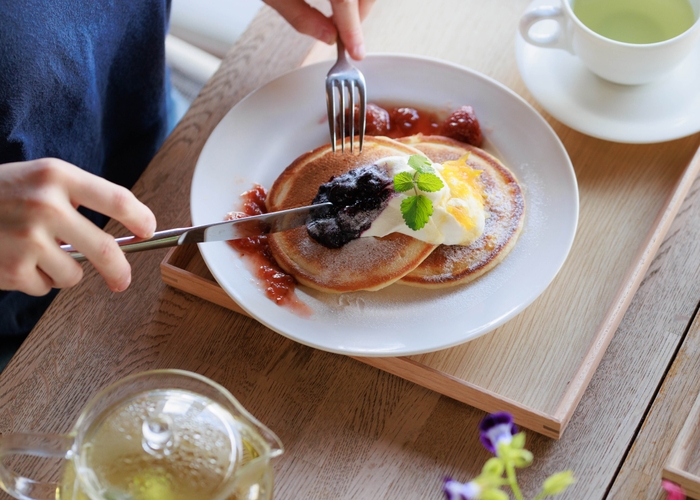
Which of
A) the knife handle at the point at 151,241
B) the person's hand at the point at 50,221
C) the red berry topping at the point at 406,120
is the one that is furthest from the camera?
the red berry topping at the point at 406,120

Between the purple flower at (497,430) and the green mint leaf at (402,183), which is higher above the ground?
the green mint leaf at (402,183)

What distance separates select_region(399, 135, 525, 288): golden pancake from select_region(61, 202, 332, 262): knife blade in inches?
9.3

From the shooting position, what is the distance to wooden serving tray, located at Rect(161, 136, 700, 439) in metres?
1.20

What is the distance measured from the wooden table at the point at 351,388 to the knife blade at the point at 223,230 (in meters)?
0.18

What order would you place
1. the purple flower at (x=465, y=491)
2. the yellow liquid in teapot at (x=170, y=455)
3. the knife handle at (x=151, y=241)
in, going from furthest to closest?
the knife handle at (x=151, y=241) < the yellow liquid in teapot at (x=170, y=455) < the purple flower at (x=465, y=491)

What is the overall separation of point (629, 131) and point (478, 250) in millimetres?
463

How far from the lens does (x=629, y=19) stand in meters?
1.56

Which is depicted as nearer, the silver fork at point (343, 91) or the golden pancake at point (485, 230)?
the golden pancake at point (485, 230)

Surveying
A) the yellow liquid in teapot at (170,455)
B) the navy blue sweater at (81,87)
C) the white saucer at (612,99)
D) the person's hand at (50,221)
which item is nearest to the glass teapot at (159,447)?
the yellow liquid in teapot at (170,455)

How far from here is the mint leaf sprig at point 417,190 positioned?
1218mm

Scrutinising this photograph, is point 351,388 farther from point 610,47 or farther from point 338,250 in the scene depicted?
point 610,47

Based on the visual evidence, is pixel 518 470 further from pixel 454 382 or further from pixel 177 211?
pixel 177 211

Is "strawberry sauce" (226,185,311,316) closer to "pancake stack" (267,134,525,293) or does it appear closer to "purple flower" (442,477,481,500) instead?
"pancake stack" (267,134,525,293)

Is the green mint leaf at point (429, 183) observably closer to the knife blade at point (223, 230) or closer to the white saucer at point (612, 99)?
the knife blade at point (223, 230)
